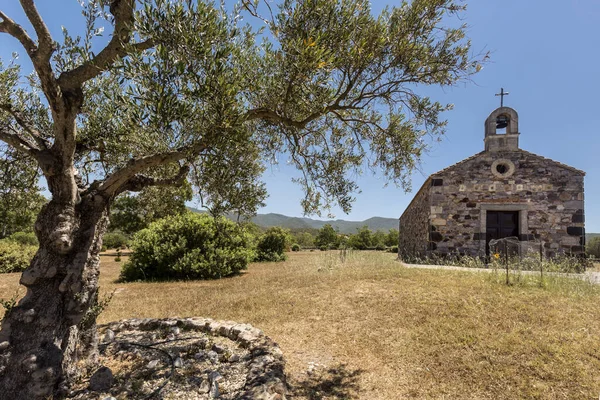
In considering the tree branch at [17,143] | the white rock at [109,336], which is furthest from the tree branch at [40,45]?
the white rock at [109,336]

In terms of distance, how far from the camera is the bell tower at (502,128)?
1399 centimetres

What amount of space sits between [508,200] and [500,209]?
0.56 m

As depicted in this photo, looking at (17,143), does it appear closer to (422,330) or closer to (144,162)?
(144,162)

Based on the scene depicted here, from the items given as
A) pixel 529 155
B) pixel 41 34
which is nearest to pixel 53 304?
pixel 41 34

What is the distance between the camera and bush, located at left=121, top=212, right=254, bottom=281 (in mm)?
12727

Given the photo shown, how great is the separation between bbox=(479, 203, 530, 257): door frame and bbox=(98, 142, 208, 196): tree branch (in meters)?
14.8

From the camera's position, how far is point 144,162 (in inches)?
133

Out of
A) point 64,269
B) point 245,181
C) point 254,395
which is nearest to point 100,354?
point 64,269

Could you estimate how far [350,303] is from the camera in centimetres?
741

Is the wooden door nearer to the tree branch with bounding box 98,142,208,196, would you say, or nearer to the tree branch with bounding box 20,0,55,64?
the tree branch with bounding box 98,142,208,196

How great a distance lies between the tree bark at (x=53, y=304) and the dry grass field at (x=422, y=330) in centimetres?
302

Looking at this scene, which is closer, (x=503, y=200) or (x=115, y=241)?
(x=503, y=200)

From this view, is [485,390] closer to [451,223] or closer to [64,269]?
[64,269]

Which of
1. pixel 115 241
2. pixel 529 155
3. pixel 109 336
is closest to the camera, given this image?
pixel 109 336
